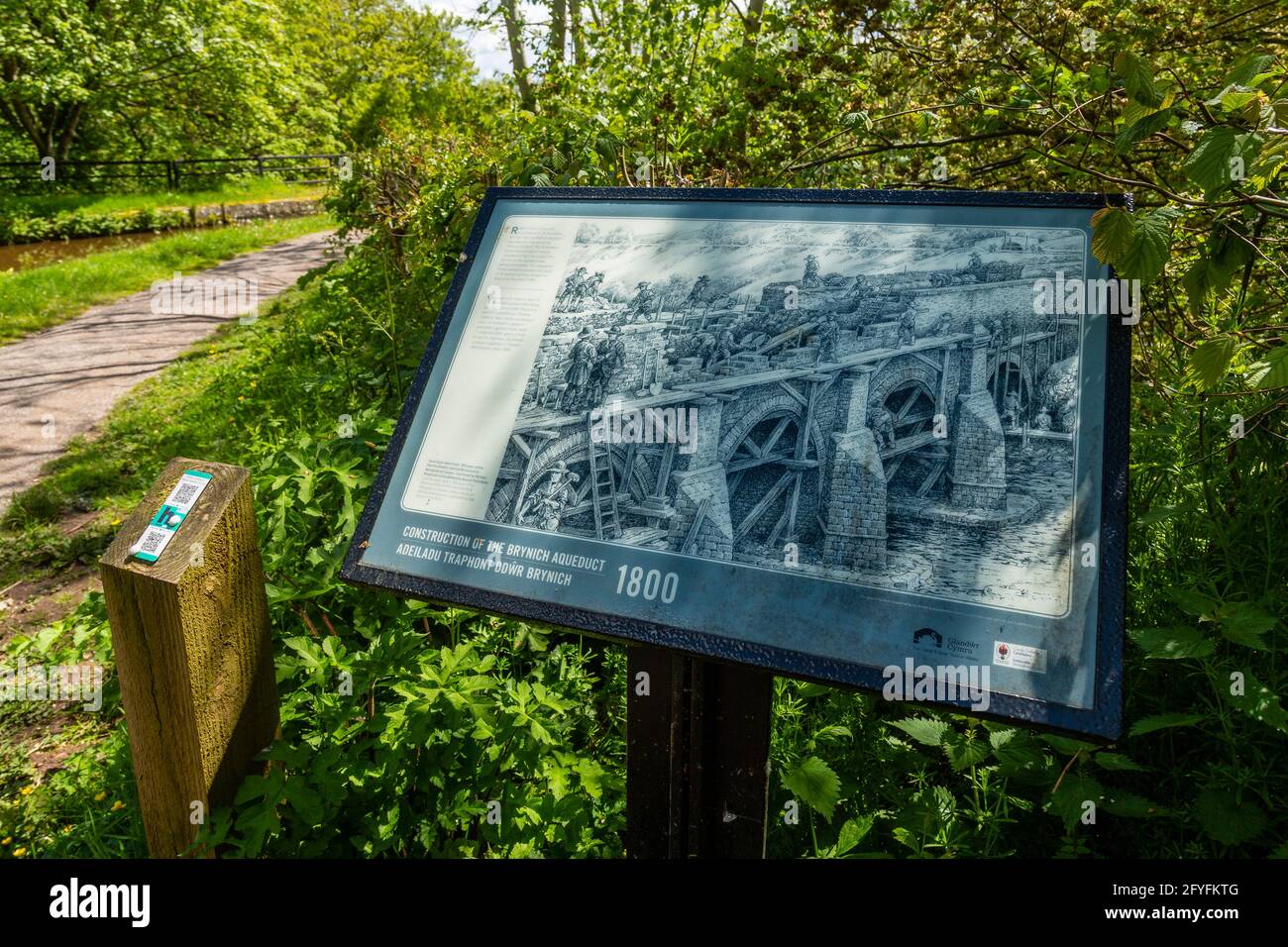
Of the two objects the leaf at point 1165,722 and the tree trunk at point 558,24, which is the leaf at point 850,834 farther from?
the tree trunk at point 558,24

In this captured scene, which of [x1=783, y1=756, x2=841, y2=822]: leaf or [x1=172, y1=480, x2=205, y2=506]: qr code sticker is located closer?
[x1=783, y1=756, x2=841, y2=822]: leaf

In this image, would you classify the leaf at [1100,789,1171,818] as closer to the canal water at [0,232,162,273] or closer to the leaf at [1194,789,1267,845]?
the leaf at [1194,789,1267,845]

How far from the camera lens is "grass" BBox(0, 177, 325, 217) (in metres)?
16.3

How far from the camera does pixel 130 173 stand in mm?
19828

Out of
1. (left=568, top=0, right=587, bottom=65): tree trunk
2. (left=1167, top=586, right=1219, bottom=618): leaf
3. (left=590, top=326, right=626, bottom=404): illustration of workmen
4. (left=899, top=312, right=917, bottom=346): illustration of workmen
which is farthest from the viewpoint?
(left=568, top=0, right=587, bottom=65): tree trunk

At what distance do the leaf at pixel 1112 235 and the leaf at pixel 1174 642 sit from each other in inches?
38.1

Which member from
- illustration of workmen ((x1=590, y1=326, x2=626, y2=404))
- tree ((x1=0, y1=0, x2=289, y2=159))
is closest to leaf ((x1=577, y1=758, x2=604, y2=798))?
illustration of workmen ((x1=590, y1=326, x2=626, y2=404))

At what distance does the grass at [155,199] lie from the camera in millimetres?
16344

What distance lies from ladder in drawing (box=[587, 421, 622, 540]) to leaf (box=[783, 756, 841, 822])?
726mm

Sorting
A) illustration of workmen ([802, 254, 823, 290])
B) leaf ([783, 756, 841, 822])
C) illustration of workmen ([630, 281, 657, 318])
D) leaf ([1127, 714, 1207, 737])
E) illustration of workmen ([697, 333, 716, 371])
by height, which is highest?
illustration of workmen ([802, 254, 823, 290])

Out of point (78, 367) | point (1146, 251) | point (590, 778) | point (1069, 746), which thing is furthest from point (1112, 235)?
point (78, 367)

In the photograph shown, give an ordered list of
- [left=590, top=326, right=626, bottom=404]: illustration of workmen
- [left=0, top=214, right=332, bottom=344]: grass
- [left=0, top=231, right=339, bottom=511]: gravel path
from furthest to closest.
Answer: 1. [left=0, top=214, right=332, bottom=344]: grass
2. [left=0, top=231, right=339, bottom=511]: gravel path
3. [left=590, top=326, right=626, bottom=404]: illustration of workmen

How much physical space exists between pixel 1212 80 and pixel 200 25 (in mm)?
20830

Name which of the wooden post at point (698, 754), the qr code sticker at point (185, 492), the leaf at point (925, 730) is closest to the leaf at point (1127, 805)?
the leaf at point (925, 730)
